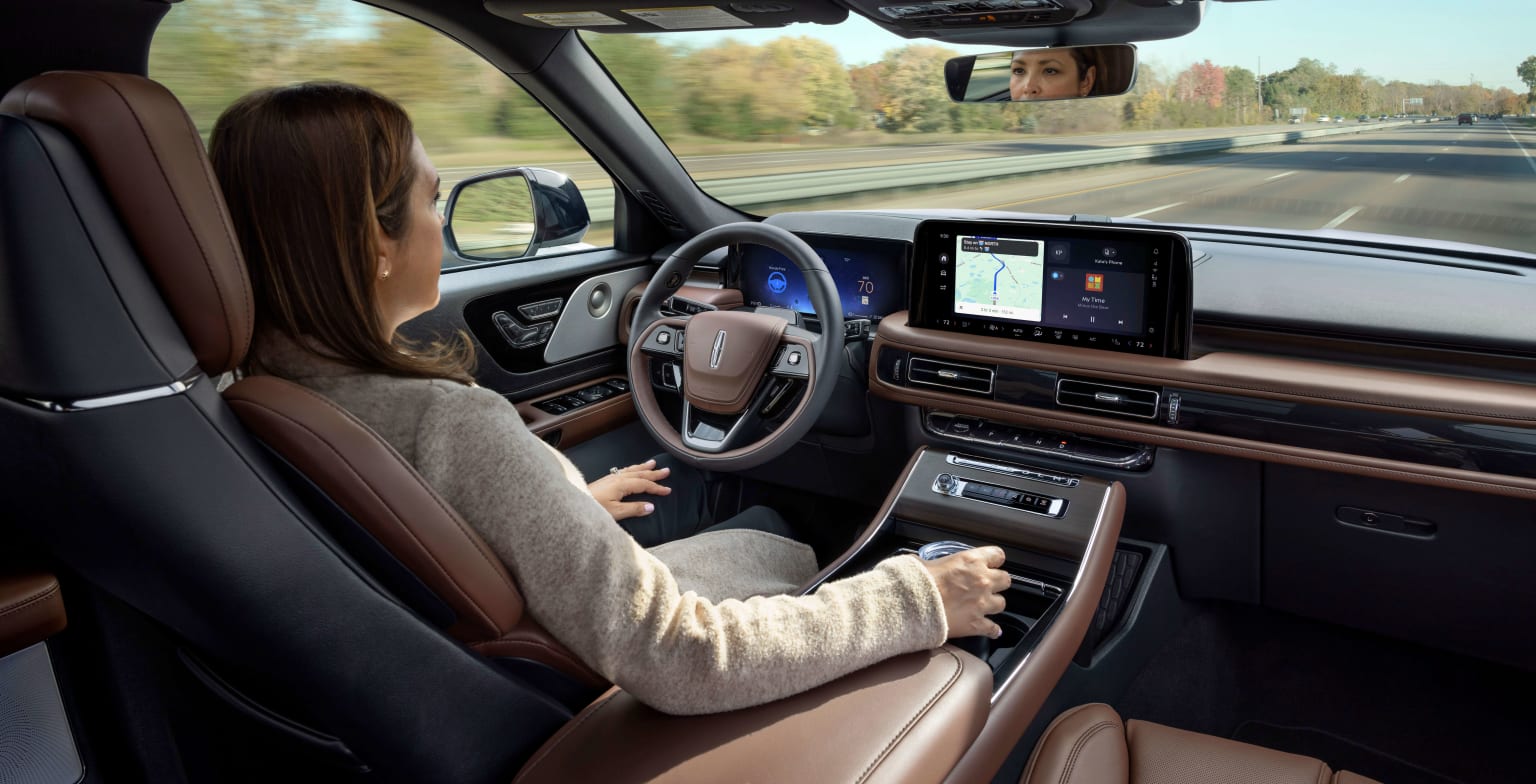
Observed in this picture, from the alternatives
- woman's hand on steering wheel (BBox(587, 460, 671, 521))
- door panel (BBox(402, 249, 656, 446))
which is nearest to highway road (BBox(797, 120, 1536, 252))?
door panel (BBox(402, 249, 656, 446))

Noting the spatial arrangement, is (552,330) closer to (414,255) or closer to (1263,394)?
(414,255)

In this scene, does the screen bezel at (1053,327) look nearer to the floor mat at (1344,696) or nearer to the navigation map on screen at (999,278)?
the navigation map on screen at (999,278)

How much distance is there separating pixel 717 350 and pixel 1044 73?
1.06 m

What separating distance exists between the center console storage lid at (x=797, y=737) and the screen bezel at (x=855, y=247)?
1.51m

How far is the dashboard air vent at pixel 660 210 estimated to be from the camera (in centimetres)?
352

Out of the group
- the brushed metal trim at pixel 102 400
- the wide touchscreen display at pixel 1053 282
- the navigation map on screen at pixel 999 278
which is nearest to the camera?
the brushed metal trim at pixel 102 400

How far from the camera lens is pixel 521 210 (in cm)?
340

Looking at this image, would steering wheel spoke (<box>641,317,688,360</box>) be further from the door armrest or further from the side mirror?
the door armrest

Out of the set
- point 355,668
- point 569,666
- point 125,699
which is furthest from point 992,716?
point 125,699

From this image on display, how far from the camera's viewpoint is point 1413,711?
7.92ft

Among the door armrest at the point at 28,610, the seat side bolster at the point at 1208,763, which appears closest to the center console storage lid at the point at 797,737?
the seat side bolster at the point at 1208,763

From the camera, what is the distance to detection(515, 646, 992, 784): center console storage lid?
122 cm

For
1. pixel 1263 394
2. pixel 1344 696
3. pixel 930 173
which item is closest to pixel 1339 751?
pixel 1344 696

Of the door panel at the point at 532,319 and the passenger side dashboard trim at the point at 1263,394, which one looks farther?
the door panel at the point at 532,319
